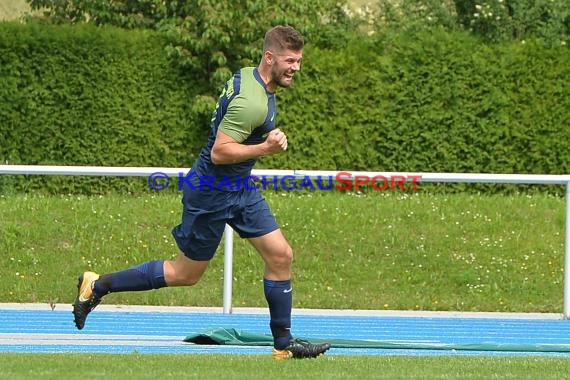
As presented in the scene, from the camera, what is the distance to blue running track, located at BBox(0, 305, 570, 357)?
8992mm

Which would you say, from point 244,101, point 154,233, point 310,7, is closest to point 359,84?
point 310,7

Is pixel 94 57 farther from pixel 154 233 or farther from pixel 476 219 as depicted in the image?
pixel 476 219

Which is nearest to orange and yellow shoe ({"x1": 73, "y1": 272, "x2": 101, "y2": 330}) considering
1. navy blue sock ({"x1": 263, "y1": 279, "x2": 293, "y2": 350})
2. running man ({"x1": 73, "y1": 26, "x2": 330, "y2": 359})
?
running man ({"x1": 73, "y1": 26, "x2": 330, "y2": 359})

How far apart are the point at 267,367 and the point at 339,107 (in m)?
11.4

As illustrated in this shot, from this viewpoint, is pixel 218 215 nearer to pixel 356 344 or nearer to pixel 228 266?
pixel 356 344

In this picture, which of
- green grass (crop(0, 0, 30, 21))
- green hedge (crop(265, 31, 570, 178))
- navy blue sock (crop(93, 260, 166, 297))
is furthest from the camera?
green grass (crop(0, 0, 30, 21))

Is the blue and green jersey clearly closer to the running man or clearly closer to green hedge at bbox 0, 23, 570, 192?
the running man

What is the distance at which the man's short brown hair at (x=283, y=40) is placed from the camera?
24.9 ft

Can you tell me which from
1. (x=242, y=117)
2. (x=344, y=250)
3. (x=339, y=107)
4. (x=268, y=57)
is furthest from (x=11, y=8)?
(x=242, y=117)

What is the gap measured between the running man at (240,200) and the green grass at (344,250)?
14.8 feet

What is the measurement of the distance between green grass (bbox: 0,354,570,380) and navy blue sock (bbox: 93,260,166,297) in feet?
1.62

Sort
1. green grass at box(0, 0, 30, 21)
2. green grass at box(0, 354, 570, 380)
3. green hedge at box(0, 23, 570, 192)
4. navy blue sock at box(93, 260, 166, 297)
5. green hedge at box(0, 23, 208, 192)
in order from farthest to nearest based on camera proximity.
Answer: green grass at box(0, 0, 30, 21) < green hedge at box(0, 23, 570, 192) < green hedge at box(0, 23, 208, 192) < navy blue sock at box(93, 260, 166, 297) < green grass at box(0, 354, 570, 380)

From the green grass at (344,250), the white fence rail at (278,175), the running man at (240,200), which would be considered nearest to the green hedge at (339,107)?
the green grass at (344,250)

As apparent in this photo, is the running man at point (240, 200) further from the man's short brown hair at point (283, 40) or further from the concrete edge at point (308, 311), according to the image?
the concrete edge at point (308, 311)
